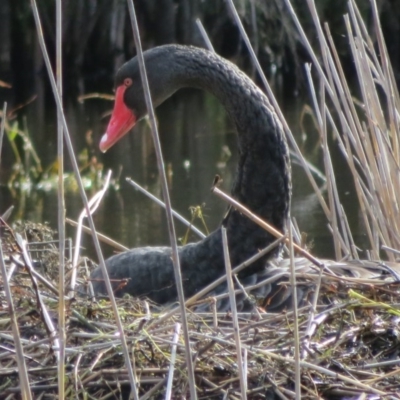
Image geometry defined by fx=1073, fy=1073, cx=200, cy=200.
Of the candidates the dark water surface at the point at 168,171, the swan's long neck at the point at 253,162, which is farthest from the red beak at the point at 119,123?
the dark water surface at the point at 168,171

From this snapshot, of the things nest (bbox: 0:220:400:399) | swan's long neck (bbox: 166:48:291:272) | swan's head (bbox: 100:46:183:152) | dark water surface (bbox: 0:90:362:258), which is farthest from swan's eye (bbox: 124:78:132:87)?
dark water surface (bbox: 0:90:362:258)

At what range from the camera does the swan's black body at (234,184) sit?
11.6ft

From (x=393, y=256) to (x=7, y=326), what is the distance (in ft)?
5.18

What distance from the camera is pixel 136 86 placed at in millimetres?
4027

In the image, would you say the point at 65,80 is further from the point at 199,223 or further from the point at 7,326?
the point at 7,326

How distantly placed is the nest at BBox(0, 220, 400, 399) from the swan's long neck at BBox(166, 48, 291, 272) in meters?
0.99

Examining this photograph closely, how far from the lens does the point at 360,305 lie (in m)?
2.55

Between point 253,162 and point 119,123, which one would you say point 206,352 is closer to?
point 253,162

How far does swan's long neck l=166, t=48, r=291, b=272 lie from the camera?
142 inches

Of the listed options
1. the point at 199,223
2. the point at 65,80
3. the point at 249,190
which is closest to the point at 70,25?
the point at 65,80

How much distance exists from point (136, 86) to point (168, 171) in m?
3.98

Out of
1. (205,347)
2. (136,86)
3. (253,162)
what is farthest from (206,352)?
(136,86)

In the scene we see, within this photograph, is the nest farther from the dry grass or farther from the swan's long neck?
the swan's long neck

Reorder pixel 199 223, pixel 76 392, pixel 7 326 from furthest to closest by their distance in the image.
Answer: pixel 199 223, pixel 7 326, pixel 76 392
